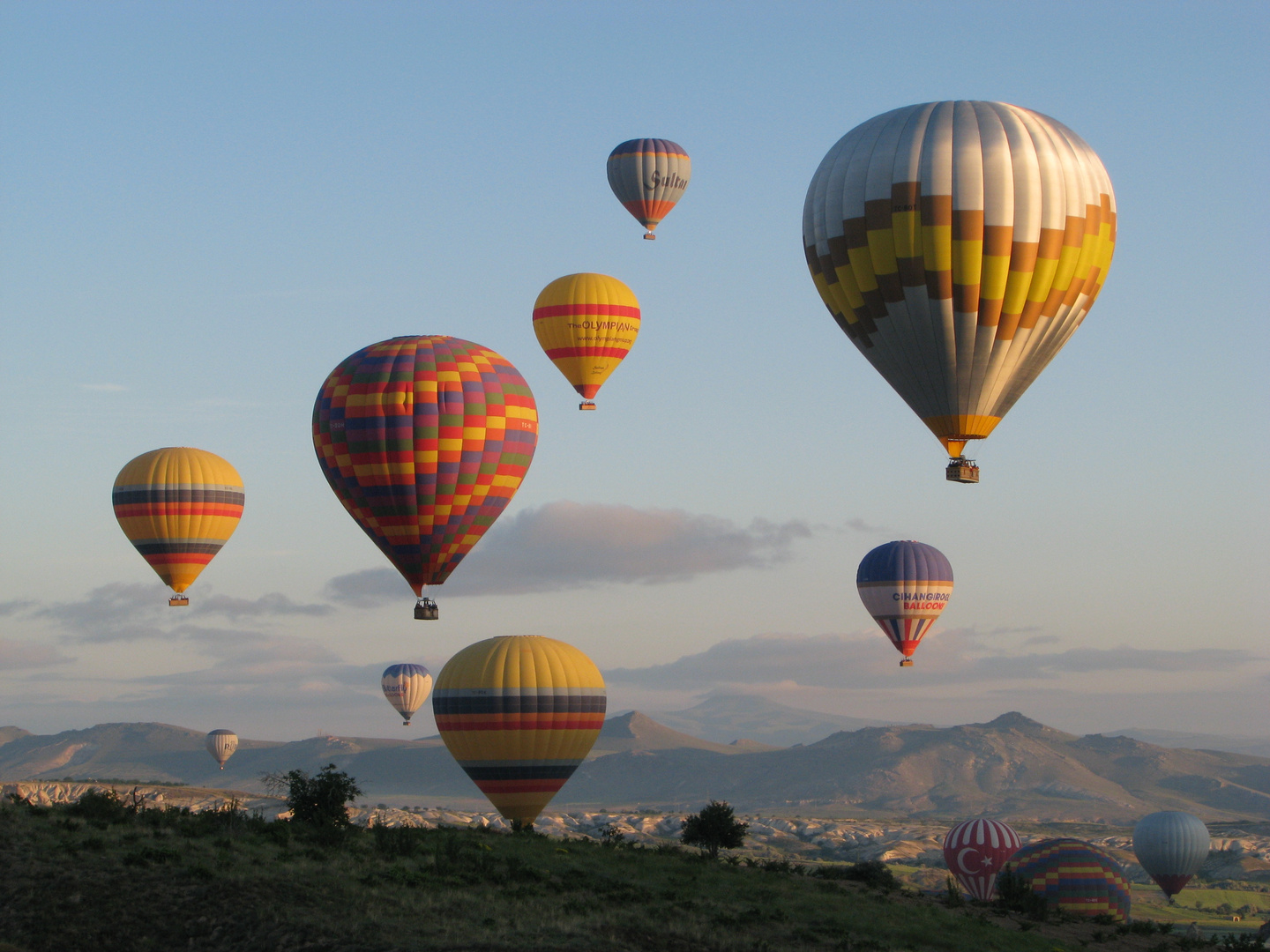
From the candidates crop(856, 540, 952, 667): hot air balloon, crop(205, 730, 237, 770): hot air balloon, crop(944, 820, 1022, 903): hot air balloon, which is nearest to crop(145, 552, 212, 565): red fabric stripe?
crop(856, 540, 952, 667): hot air balloon

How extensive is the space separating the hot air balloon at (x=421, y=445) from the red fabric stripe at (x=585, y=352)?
25.8 meters

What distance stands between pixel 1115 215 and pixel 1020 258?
5.44m

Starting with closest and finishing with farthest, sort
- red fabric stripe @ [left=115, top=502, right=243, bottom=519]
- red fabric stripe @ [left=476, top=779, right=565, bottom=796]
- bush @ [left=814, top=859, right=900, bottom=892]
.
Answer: bush @ [left=814, top=859, right=900, bottom=892]
red fabric stripe @ [left=476, top=779, right=565, bottom=796]
red fabric stripe @ [left=115, top=502, right=243, bottom=519]

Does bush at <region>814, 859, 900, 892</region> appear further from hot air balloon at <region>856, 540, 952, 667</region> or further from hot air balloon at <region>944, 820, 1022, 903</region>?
hot air balloon at <region>856, 540, 952, 667</region>

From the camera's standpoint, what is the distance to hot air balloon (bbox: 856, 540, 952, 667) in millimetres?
94000

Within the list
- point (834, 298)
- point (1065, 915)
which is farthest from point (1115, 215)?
point (1065, 915)

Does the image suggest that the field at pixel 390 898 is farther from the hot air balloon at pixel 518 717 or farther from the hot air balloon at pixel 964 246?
the hot air balloon at pixel 964 246

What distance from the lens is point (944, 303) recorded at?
55250 millimetres

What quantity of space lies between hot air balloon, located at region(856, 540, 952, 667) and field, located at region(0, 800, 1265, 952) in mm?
40016

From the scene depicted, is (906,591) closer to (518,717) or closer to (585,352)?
(585,352)

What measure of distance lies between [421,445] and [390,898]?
2687cm

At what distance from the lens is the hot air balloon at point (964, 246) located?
54750mm

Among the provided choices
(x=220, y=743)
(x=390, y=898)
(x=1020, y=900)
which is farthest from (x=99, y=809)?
(x=220, y=743)

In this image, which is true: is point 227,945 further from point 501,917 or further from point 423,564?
point 423,564
